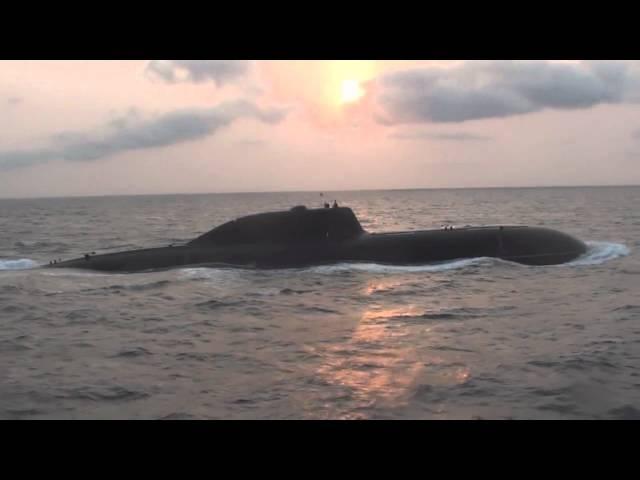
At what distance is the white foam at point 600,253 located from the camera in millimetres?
27614

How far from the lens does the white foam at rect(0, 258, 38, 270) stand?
97.7 feet

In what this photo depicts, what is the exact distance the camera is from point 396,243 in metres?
28.3

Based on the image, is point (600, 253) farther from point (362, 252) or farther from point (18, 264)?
point (18, 264)

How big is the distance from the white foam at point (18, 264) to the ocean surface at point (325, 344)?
177 inches

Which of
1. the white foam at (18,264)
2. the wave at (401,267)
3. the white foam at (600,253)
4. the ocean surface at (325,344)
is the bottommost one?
the ocean surface at (325,344)

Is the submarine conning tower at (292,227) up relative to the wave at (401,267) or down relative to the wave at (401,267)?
up

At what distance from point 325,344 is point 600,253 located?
22019 millimetres

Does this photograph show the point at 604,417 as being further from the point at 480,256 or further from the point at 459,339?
the point at 480,256

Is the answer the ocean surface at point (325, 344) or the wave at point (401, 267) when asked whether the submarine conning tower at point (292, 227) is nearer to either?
the wave at point (401, 267)

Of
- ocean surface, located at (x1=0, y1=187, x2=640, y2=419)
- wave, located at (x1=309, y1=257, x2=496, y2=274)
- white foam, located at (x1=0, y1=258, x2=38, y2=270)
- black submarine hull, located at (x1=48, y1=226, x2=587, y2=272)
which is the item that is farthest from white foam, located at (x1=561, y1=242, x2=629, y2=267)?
white foam, located at (x1=0, y1=258, x2=38, y2=270)

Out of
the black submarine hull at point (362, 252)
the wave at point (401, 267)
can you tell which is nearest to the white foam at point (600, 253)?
the black submarine hull at point (362, 252)

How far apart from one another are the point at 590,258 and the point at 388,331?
1773 cm

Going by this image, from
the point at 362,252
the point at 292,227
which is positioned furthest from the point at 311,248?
the point at 362,252
